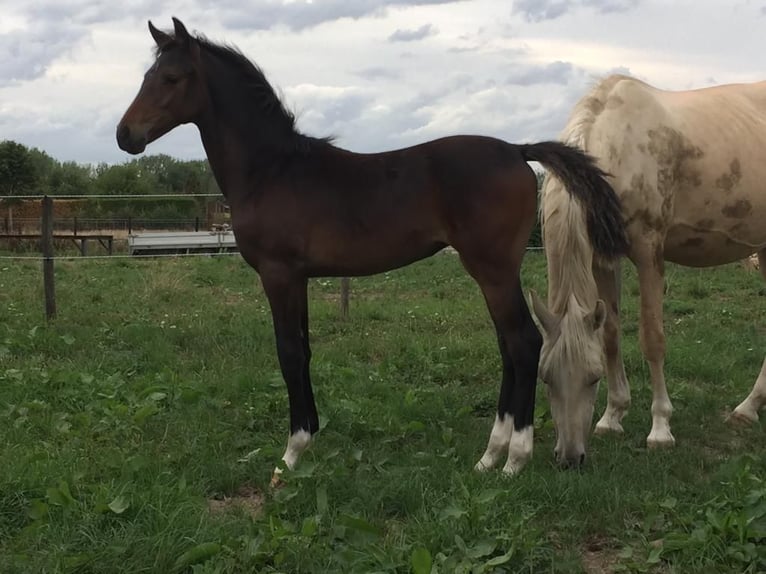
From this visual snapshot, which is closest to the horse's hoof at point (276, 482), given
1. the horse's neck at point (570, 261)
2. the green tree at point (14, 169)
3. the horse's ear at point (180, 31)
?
the horse's neck at point (570, 261)

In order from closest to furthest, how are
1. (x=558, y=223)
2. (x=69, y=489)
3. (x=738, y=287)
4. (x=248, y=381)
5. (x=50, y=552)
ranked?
(x=50, y=552) → (x=69, y=489) → (x=558, y=223) → (x=248, y=381) → (x=738, y=287)

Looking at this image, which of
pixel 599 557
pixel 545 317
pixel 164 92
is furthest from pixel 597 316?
pixel 164 92

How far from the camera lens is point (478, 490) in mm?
3299

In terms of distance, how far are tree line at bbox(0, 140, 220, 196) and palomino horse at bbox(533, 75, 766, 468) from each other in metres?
29.2

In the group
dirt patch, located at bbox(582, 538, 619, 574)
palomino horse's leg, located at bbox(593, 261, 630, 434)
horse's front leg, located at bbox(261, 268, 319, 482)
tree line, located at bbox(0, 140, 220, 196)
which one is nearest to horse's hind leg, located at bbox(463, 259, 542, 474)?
dirt patch, located at bbox(582, 538, 619, 574)

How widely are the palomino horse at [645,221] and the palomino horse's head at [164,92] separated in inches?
82.7

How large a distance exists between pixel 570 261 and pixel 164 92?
235 cm

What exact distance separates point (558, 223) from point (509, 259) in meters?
0.48

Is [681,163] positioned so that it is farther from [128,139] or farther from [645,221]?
[128,139]

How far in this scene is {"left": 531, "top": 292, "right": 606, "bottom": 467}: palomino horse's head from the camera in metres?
3.70

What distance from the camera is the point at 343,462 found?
3.81 metres

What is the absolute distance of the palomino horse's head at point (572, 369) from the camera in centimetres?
370

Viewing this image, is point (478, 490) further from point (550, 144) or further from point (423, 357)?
point (423, 357)

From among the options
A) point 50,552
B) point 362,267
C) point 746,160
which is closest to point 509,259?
point 362,267
